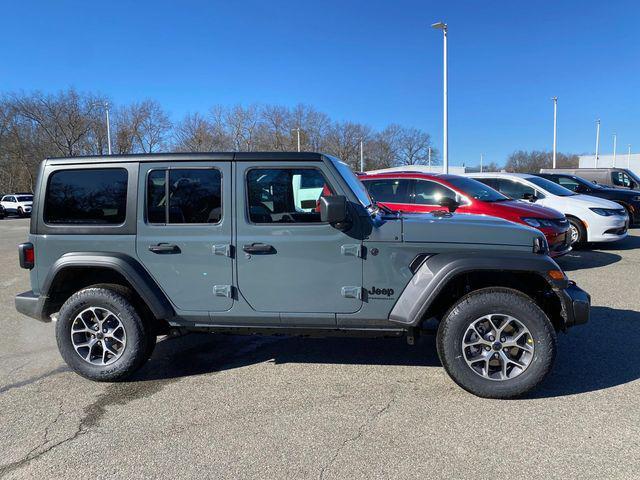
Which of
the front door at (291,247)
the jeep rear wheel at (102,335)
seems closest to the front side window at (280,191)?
the front door at (291,247)

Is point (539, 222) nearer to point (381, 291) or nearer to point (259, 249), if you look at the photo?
point (381, 291)

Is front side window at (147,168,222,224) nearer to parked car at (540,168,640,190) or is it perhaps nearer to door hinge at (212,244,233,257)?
door hinge at (212,244,233,257)

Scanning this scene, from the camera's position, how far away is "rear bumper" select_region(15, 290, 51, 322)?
158 inches

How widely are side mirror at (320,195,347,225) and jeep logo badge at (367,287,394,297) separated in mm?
615

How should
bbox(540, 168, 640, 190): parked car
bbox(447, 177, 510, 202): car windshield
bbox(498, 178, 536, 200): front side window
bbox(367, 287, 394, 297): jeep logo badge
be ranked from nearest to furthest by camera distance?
bbox(367, 287, 394, 297): jeep logo badge < bbox(447, 177, 510, 202): car windshield < bbox(498, 178, 536, 200): front side window < bbox(540, 168, 640, 190): parked car

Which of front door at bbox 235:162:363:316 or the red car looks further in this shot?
the red car

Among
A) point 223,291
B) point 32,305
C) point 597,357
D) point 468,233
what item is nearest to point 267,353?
point 223,291

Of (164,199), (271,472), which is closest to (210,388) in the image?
(271,472)

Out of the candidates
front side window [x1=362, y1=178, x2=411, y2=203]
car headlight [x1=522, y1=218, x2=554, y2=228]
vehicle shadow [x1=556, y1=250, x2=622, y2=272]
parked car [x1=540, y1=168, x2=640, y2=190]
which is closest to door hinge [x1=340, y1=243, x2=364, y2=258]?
front side window [x1=362, y1=178, x2=411, y2=203]

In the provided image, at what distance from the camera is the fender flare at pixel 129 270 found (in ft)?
12.5

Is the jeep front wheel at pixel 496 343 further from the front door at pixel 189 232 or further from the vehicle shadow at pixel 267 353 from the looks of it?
the front door at pixel 189 232

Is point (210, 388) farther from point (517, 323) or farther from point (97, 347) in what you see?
point (517, 323)

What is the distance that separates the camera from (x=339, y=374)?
4066mm

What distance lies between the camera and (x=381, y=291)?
3.63m
